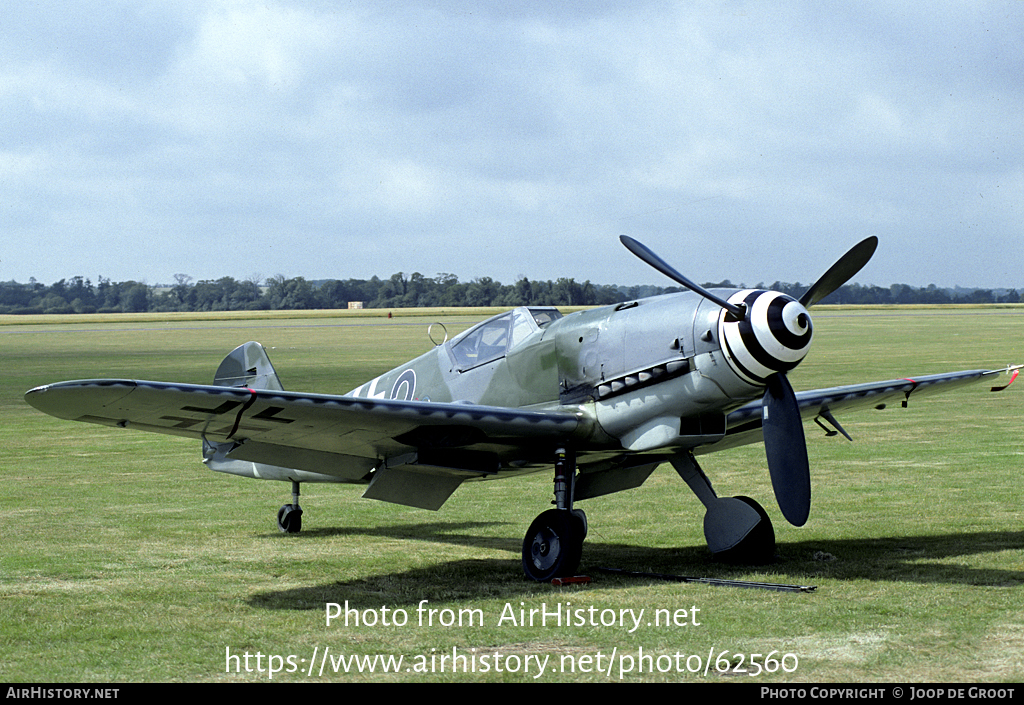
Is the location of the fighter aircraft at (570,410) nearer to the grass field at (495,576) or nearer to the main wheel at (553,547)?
the main wheel at (553,547)

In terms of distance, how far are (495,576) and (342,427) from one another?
1844 millimetres

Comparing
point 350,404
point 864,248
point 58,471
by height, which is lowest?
point 58,471

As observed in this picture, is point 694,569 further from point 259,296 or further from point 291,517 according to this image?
point 259,296

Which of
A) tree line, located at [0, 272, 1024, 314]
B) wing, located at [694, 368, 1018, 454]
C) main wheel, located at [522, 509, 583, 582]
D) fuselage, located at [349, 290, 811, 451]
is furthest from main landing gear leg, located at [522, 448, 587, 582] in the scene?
tree line, located at [0, 272, 1024, 314]

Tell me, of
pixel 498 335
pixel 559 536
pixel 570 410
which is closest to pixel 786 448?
pixel 570 410

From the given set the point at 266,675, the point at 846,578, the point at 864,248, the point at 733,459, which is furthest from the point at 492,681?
the point at 733,459

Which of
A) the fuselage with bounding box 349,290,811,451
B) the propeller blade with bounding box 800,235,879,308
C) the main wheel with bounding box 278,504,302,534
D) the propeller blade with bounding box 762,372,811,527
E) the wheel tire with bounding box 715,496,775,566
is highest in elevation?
the propeller blade with bounding box 800,235,879,308

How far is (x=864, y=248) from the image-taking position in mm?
9023

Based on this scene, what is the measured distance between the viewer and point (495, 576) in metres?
8.78

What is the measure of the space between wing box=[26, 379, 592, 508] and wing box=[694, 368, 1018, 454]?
1.56 meters

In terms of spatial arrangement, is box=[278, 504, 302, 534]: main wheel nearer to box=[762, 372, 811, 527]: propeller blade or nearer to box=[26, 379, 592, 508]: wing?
box=[26, 379, 592, 508]: wing

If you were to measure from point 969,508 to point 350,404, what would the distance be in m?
7.13

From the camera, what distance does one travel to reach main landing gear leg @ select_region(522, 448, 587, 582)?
8.29 metres

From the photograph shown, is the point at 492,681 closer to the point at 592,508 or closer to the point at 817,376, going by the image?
the point at 592,508
